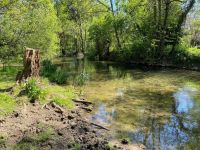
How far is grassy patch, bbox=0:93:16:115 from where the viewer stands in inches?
444

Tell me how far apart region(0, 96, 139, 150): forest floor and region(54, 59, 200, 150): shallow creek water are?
3.13 ft

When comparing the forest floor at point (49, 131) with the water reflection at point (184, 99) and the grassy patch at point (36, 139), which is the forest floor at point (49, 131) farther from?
the water reflection at point (184, 99)

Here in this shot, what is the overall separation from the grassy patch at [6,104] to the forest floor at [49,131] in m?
0.27

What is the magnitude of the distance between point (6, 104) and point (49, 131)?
266cm

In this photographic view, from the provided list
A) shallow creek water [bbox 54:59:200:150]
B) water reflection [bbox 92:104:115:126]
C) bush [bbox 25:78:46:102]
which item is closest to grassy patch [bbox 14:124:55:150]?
shallow creek water [bbox 54:59:200:150]

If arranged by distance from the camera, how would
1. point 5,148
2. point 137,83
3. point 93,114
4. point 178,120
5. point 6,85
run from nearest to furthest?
point 5,148 < point 178,120 < point 93,114 < point 6,85 < point 137,83

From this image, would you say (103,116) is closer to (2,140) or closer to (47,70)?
(2,140)

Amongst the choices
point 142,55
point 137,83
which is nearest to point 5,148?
point 137,83

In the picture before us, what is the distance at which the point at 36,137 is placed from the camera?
371 inches

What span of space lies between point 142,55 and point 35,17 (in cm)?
1578

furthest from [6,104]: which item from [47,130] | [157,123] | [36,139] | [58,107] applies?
[157,123]

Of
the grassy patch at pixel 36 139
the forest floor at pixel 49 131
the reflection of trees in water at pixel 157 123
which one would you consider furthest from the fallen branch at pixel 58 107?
the grassy patch at pixel 36 139

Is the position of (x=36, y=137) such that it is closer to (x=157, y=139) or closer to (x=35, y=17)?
(x=157, y=139)

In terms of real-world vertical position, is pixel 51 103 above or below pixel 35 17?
below
